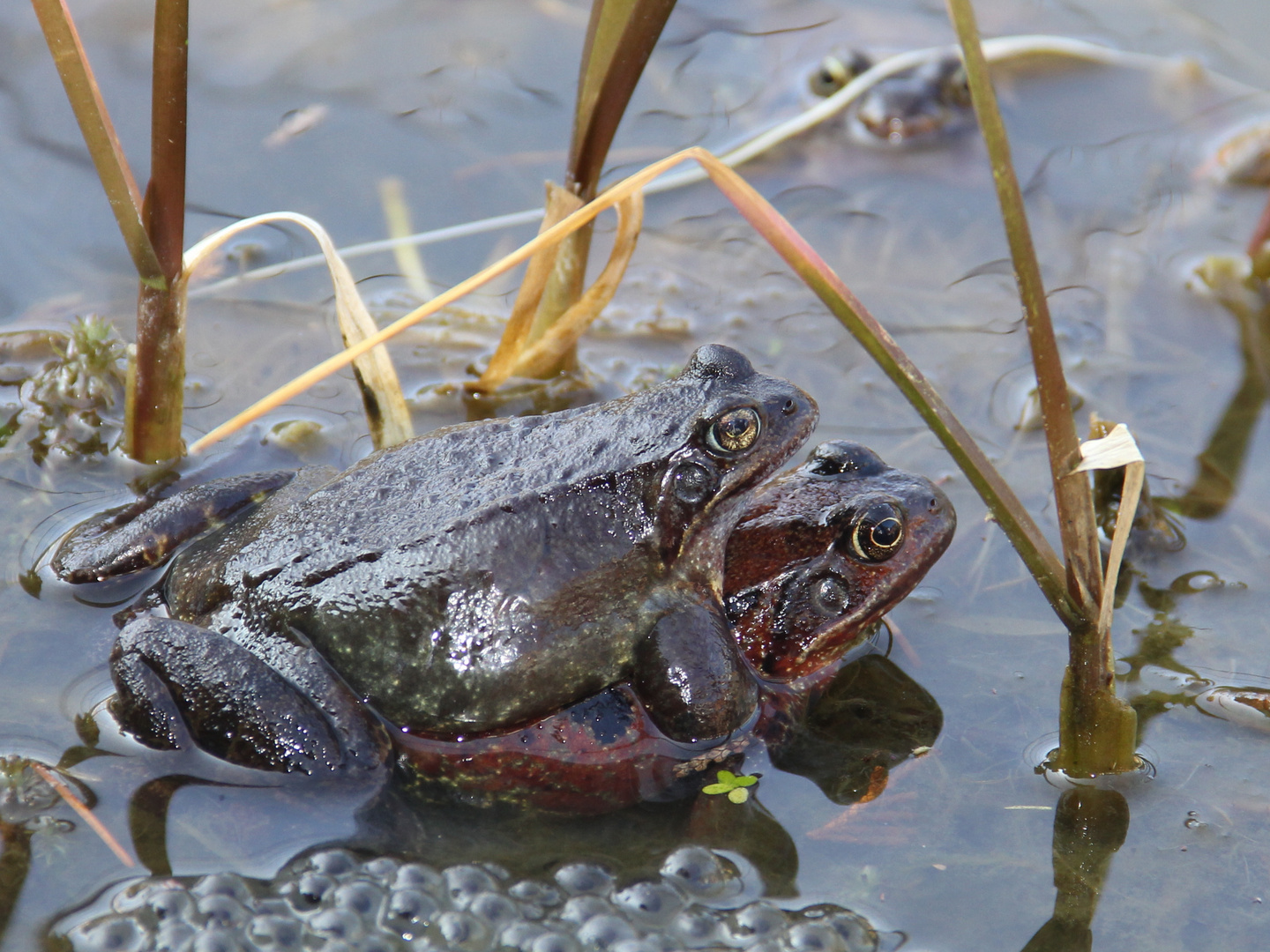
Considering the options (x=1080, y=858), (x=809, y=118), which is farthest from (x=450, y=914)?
(x=809, y=118)

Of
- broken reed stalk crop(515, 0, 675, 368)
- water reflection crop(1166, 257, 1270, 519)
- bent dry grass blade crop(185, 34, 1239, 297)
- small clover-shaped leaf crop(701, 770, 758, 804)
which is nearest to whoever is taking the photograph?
small clover-shaped leaf crop(701, 770, 758, 804)

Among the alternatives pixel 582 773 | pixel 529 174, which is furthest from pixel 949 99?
pixel 582 773

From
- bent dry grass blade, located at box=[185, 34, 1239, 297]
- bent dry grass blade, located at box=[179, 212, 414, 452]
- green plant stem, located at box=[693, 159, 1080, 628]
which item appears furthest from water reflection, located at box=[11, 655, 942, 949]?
bent dry grass blade, located at box=[185, 34, 1239, 297]

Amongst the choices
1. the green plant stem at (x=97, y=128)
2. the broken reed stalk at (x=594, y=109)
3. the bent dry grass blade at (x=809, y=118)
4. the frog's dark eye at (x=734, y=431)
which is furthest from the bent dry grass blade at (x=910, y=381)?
the bent dry grass blade at (x=809, y=118)

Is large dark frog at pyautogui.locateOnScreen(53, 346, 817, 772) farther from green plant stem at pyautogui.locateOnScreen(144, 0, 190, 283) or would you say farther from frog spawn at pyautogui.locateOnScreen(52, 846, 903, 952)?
green plant stem at pyautogui.locateOnScreen(144, 0, 190, 283)

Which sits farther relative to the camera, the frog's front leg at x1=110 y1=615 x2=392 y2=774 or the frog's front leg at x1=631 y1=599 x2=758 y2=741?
the frog's front leg at x1=631 y1=599 x2=758 y2=741

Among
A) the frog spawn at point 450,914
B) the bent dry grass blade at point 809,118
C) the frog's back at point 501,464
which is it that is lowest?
the frog spawn at point 450,914

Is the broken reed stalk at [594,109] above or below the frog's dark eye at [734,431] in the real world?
above

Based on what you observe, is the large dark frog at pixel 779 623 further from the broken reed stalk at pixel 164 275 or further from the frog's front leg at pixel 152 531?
the broken reed stalk at pixel 164 275
